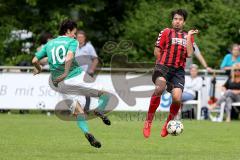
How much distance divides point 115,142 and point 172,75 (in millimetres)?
1469

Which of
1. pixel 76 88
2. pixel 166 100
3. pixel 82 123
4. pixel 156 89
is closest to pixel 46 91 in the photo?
pixel 166 100

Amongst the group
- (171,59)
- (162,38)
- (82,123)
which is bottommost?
(82,123)

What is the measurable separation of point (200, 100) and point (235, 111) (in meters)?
0.92

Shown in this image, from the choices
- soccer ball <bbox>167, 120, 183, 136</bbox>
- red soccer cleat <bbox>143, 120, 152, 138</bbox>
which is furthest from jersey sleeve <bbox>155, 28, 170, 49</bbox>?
soccer ball <bbox>167, 120, 183, 136</bbox>

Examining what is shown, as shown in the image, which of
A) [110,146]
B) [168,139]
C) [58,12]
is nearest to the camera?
[110,146]

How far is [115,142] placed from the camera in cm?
1341

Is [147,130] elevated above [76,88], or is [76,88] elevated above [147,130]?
[76,88]

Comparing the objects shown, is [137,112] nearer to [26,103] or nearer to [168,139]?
[26,103]

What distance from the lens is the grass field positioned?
1117 centimetres

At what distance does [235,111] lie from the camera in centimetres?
2048

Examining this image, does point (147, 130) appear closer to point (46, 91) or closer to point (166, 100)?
point (166, 100)

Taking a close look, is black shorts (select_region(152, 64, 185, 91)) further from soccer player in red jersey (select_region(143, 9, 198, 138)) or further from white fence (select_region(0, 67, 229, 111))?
white fence (select_region(0, 67, 229, 111))

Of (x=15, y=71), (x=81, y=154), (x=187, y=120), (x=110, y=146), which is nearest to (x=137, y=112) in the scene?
(x=187, y=120)

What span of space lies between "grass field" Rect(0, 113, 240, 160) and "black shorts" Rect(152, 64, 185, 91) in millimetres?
992
